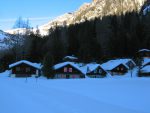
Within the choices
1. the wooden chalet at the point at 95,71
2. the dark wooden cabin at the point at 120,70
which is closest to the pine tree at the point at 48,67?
the wooden chalet at the point at 95,71

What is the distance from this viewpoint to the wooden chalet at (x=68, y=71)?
7806 cm

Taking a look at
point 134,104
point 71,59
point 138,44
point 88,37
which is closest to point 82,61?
point 71,59

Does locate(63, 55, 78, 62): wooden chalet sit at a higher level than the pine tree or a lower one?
higher

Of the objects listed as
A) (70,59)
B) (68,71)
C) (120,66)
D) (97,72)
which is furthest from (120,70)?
(68,71)

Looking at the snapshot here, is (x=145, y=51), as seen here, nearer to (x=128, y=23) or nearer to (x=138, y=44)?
(x=138, y=44)

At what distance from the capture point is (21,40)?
401 ft

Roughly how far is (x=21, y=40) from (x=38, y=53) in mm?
16599

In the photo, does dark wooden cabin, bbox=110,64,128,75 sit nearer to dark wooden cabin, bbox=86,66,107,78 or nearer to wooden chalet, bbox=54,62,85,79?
dark wooden cabin, bbox=86,66,107,78

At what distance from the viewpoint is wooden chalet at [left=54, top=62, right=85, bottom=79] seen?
78062 mm

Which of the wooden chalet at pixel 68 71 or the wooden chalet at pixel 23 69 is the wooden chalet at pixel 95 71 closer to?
the wooden chalet at pixel 68 71

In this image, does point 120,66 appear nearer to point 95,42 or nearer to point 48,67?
point 95,42

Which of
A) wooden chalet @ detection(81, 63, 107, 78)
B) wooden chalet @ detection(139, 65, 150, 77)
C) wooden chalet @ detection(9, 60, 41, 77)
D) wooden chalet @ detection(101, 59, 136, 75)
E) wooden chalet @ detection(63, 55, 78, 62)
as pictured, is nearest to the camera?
wooden chalet @ detection(139, 65, 150, 77)

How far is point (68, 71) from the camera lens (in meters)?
79.2

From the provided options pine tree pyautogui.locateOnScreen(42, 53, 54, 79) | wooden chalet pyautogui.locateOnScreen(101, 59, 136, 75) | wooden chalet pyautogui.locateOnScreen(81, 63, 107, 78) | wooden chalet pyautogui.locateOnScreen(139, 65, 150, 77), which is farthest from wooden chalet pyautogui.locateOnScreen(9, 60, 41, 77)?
wooden chalet pyautogui.locateOnScreen(139, 65, 150, 77)
